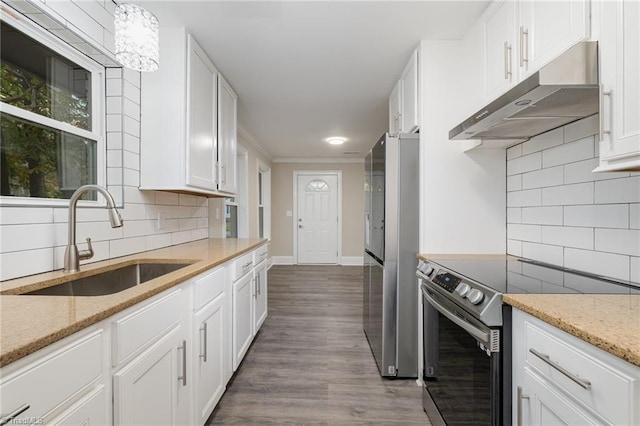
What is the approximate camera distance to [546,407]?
891 millimetres

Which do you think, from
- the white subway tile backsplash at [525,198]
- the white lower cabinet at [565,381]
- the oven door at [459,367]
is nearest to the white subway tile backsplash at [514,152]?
the white subway tile backsplash at [525,198]

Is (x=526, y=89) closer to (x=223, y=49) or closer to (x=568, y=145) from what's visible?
(x=568, y=145)

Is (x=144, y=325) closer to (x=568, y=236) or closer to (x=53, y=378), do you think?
(x=53, y=378)

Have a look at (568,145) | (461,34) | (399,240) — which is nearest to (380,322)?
(399,240)

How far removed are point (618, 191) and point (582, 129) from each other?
0.35 metres

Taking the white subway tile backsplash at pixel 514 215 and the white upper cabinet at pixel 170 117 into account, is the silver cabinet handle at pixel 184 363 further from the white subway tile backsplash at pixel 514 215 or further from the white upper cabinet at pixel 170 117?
Answer: the white subway tile backsplash at pixel 514 215

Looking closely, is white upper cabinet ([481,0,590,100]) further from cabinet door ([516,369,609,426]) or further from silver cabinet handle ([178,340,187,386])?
silver cabinet handle ([178,340,187,386])

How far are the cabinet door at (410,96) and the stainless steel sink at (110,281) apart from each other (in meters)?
1.81

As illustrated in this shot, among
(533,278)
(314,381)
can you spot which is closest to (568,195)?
(533,278)

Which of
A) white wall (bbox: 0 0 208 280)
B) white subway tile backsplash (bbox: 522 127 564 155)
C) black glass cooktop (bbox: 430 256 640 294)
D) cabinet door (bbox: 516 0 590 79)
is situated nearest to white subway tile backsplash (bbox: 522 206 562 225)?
black glass cooktop (bbox: 430 256 640 294)

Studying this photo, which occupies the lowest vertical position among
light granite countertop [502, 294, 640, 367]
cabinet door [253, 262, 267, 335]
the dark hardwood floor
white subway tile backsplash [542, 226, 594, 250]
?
the dark hardwood floor

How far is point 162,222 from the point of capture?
2.27m

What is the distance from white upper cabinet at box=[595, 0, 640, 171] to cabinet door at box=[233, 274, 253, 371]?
1988 millimetres

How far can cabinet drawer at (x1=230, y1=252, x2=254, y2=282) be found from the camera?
6.79 ft
